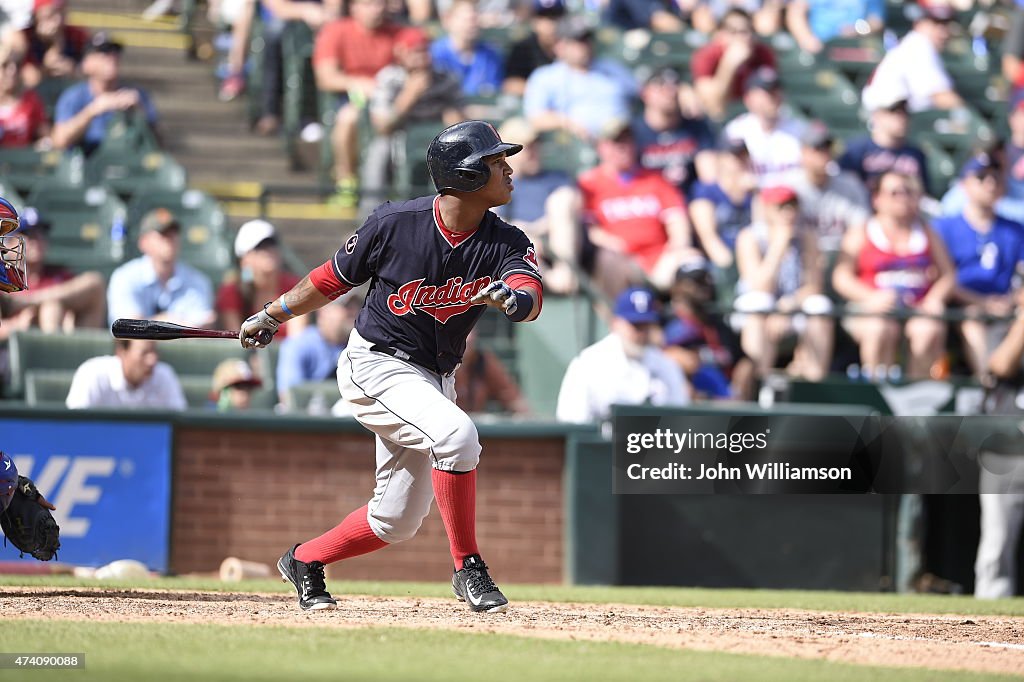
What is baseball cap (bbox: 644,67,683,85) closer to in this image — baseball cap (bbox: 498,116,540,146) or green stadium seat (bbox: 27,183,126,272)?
baseball cap (bbox: 498,116,540,146)

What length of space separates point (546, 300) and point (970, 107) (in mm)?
6232

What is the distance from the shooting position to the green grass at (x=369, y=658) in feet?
14.5

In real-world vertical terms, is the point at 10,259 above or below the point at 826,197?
below

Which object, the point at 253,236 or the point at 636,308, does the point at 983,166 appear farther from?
the point at 253,236

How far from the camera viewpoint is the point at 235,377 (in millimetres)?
9109

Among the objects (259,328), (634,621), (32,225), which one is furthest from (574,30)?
(634,621)

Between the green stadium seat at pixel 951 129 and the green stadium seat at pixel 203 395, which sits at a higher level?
the green stadium seat at pixel 951 129

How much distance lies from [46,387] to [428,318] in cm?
396

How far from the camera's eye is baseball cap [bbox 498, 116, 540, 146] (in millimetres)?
10688

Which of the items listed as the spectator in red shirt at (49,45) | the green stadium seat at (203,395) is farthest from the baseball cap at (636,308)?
the spectator in red shirt at (49,45)

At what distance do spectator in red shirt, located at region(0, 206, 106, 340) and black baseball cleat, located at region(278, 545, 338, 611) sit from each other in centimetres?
399

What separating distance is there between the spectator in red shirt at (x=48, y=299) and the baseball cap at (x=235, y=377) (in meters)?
0.95

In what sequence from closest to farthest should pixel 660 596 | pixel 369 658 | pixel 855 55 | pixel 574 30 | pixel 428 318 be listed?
pixel 369 658, pixel 428 318, pixel 660 596, pixel 574 30, pixel 855 55

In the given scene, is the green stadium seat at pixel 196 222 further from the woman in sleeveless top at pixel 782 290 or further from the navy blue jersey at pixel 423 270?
the navy blue jersey at pixel 423 270
